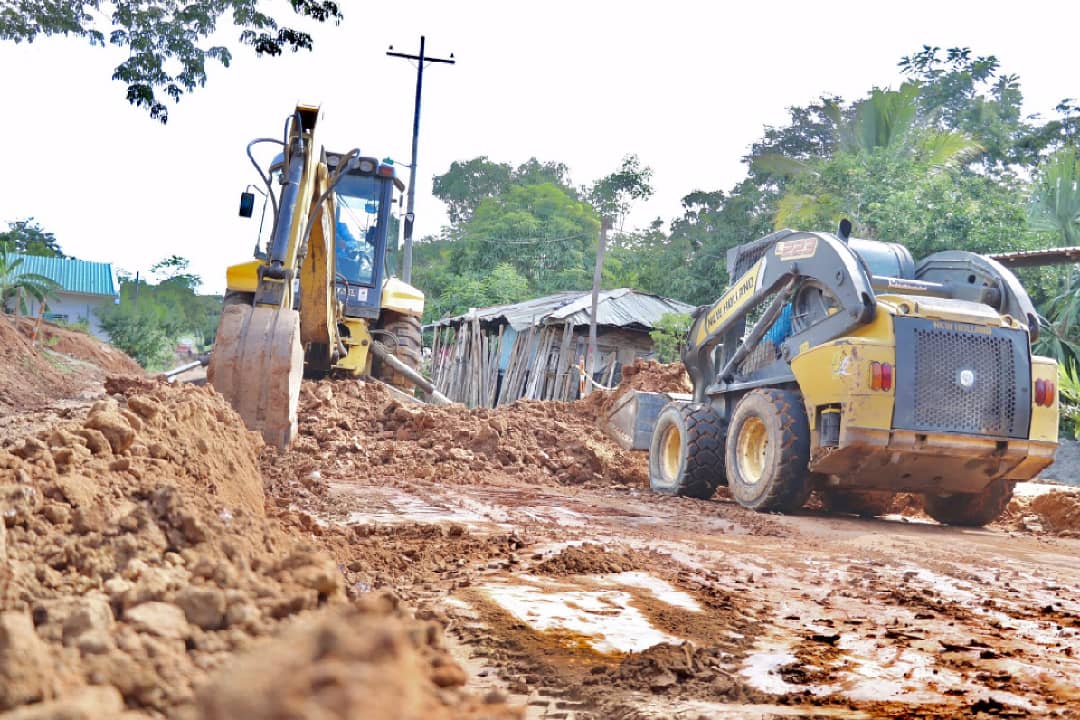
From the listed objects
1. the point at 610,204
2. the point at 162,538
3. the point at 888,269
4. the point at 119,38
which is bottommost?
the point at 162,538

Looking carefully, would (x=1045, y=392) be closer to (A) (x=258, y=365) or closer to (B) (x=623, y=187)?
(A) (x=258, y=365)

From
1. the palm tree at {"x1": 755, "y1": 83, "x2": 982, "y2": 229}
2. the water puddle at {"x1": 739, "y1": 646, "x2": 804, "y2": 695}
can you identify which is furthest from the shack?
the water puddle at {"x1": 739, "y1": 646, "x2": 804, "y2": 695}

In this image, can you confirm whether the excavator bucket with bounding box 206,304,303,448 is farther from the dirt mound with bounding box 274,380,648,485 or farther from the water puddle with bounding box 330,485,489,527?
the dirt mound with bounding box 274,380,648,485

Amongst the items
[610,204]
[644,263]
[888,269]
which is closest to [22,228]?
[610,204]

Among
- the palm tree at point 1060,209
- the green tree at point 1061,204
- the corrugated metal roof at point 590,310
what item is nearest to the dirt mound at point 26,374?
the corrugated metal roof at point 590,310

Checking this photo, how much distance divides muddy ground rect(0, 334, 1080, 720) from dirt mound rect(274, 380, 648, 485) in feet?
5.31

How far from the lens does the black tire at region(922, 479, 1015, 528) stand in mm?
9750

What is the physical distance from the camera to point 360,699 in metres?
1.41

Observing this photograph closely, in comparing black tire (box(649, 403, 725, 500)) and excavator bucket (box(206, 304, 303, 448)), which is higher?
excavator bucket (box(206, 304, 303, 448))

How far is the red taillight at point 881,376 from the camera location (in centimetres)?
862

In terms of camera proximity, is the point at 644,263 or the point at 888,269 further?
the point at 644,263

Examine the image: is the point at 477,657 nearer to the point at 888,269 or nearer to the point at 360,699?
the point at 360,699

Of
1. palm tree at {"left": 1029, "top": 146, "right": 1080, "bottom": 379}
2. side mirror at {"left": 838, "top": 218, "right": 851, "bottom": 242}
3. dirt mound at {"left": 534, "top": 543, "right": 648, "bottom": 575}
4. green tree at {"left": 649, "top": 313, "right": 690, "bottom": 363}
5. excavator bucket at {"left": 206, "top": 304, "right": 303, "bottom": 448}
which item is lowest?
dirt mound at {"left": 534, "top": 543, "right": 648, "bottom": 575}

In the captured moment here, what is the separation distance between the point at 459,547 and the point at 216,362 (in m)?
3.25
